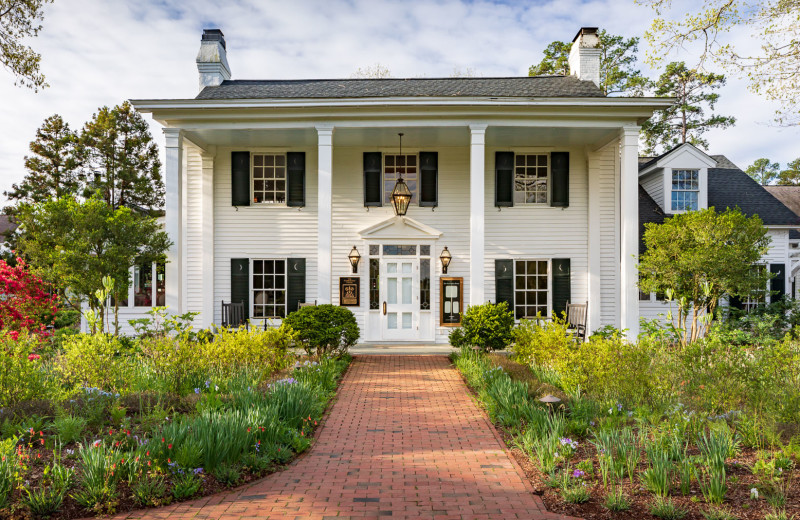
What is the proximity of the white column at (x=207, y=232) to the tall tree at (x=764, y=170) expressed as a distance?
61.9 metres

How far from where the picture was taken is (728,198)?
16.2 metres

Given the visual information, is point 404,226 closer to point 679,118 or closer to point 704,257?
point 704,257

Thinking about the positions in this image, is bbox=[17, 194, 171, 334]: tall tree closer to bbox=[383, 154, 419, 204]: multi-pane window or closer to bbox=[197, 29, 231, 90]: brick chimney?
bbox=[197, 29, 231, 90]: brick chimney

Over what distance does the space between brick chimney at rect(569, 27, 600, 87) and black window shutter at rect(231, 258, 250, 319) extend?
11.3 m

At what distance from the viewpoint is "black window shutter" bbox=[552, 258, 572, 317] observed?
14.3 m

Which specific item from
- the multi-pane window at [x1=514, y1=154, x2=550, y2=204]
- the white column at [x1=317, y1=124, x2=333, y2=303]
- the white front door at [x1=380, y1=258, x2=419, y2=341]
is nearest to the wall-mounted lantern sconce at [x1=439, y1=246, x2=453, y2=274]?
the white front door at [x1=380, y1=258, x2=419, y2=341]

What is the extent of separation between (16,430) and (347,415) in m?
3.58

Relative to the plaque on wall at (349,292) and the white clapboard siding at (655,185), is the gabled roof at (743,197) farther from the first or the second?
the plaque on wall at (349,292)

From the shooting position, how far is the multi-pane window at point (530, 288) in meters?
14.5

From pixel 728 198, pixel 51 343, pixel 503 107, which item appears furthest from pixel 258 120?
pixel 728 198

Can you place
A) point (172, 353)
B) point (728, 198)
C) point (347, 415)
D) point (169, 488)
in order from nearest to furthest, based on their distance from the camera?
1. point (169, 488)
2. point (347, 415)
3. point (172, 353)
4. point (728, 198)

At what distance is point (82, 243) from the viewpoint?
11.2 meters

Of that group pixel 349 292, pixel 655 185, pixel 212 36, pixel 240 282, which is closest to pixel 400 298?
pixel 349 292

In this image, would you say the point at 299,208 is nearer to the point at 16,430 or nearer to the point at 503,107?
the point at 503,107
